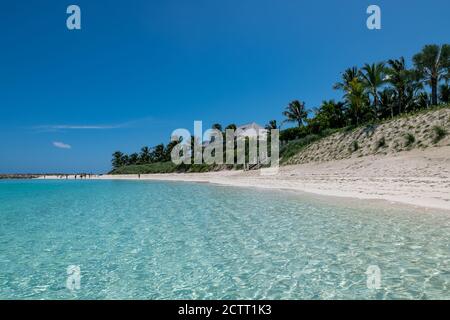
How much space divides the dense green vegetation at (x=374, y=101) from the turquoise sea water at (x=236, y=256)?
73.5 feet

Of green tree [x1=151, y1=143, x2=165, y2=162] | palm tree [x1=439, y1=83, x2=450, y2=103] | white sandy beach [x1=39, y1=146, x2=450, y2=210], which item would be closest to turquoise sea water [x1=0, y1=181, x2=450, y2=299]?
white sandy beach [x1=39, y1=146, x2=450, y2=210]

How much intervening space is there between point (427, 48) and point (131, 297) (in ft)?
148

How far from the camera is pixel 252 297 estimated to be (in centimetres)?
497

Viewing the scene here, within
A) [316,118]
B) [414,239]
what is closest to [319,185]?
[414,239]

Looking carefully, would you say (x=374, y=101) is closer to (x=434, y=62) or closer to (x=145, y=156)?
(x=434, y=62)

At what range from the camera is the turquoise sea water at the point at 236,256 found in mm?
5250

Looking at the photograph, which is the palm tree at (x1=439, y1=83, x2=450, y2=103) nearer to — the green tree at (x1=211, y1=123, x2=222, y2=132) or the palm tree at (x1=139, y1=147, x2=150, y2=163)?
the green tree at (x1=211, y1=123, x2=222, y2=132)

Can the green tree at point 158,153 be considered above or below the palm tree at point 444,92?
below

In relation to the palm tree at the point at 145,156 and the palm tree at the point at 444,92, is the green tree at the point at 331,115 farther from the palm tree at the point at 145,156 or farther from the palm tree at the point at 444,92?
the palm tree at the point at 145,156

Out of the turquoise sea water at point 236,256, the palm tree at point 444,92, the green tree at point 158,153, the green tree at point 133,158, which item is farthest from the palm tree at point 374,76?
the green tree at point 133,158

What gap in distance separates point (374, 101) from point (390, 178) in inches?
983

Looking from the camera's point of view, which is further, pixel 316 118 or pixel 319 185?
pixel 316 118
